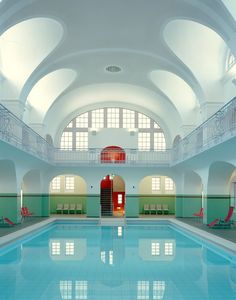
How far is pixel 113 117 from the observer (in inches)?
1099

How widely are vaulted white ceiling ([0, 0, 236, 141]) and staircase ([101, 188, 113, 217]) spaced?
7.57m

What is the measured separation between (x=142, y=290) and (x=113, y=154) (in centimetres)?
1893

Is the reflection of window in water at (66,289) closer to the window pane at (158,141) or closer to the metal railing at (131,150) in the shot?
the metal railing at (131,150)

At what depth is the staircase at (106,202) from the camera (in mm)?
27164

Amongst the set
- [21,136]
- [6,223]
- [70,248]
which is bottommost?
[70,248]

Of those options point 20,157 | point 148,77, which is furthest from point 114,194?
point 20,157

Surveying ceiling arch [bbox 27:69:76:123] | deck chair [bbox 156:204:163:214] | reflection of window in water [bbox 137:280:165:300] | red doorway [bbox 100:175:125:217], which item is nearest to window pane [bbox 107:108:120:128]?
red doorway [bbox 100:175:125:217]

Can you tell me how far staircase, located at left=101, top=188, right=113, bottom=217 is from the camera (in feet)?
89.1

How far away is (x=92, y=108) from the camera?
2775cm

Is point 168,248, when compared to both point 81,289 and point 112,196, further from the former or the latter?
point 112,196

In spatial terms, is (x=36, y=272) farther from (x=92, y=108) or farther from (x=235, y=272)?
(x=92, y=108)

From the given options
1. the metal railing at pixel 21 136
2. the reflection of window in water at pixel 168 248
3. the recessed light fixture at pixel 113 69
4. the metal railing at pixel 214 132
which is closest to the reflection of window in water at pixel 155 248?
the reflection of window in water at pixel 168 248

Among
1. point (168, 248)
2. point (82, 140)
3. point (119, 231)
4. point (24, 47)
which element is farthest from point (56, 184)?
point (168, 248)

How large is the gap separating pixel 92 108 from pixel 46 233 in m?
12.5
